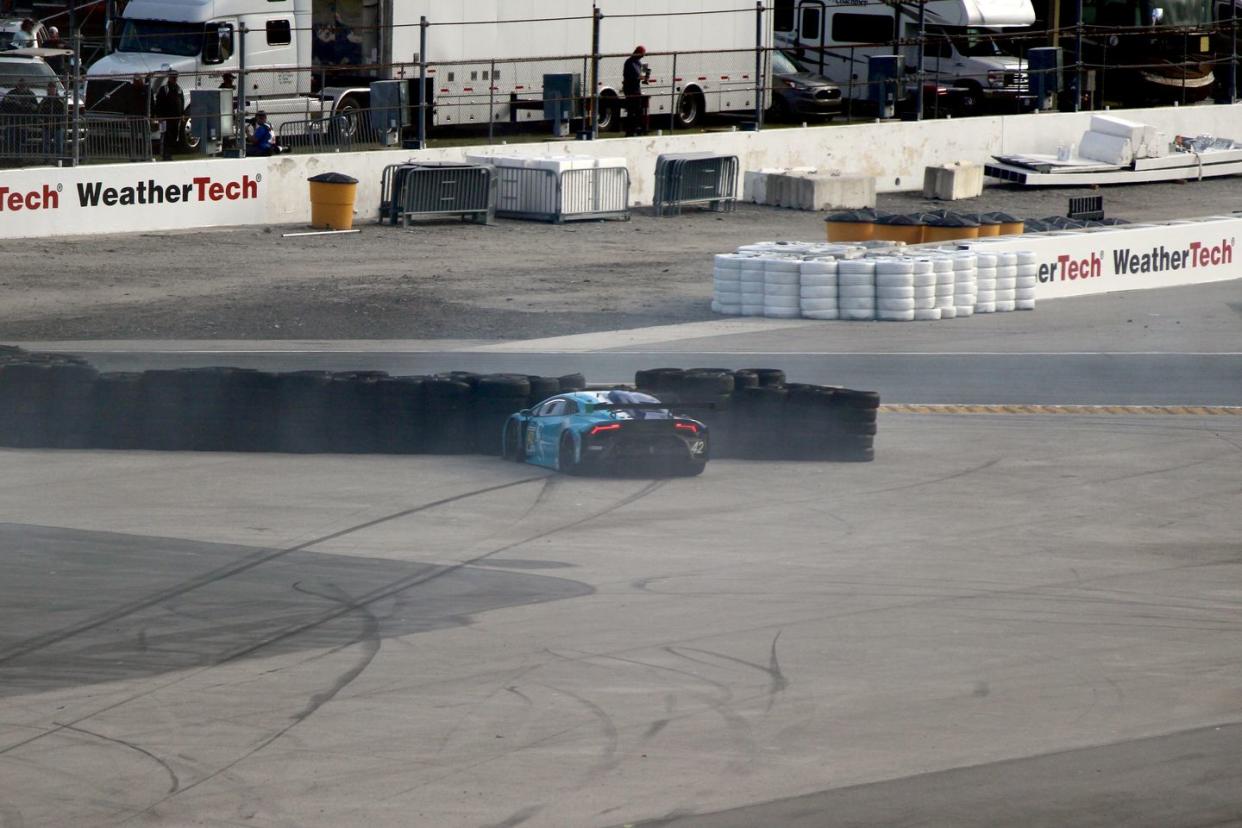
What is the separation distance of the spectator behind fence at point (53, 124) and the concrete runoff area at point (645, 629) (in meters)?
9.69

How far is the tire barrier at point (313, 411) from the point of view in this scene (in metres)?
15.0

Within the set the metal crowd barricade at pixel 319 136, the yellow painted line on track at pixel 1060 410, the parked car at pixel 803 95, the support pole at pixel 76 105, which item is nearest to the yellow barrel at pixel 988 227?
the yellow painted line on track at pixel 1060 410

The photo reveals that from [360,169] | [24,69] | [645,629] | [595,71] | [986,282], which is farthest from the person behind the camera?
[595,71]

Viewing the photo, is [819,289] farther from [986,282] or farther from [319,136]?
[319,136]

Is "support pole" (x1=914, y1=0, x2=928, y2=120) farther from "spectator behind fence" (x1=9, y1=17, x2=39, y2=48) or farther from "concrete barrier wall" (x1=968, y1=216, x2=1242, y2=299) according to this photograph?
"spectator behind fence" (x1=9, y1=17, x2=39, y2=48)

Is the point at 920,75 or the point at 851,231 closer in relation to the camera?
the point at 851,231

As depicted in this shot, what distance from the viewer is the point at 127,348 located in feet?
66.1

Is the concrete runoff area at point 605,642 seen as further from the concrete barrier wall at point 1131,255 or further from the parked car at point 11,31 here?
the parked car at point 11,31

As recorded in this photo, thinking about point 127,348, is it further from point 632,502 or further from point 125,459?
point 632,502

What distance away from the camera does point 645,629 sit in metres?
10.0

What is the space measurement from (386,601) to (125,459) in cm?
518

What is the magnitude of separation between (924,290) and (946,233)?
4067 millimetres

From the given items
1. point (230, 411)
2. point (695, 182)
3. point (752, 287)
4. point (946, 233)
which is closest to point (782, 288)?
point (752, 287)

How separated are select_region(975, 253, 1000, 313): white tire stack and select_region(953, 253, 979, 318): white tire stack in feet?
0.53
